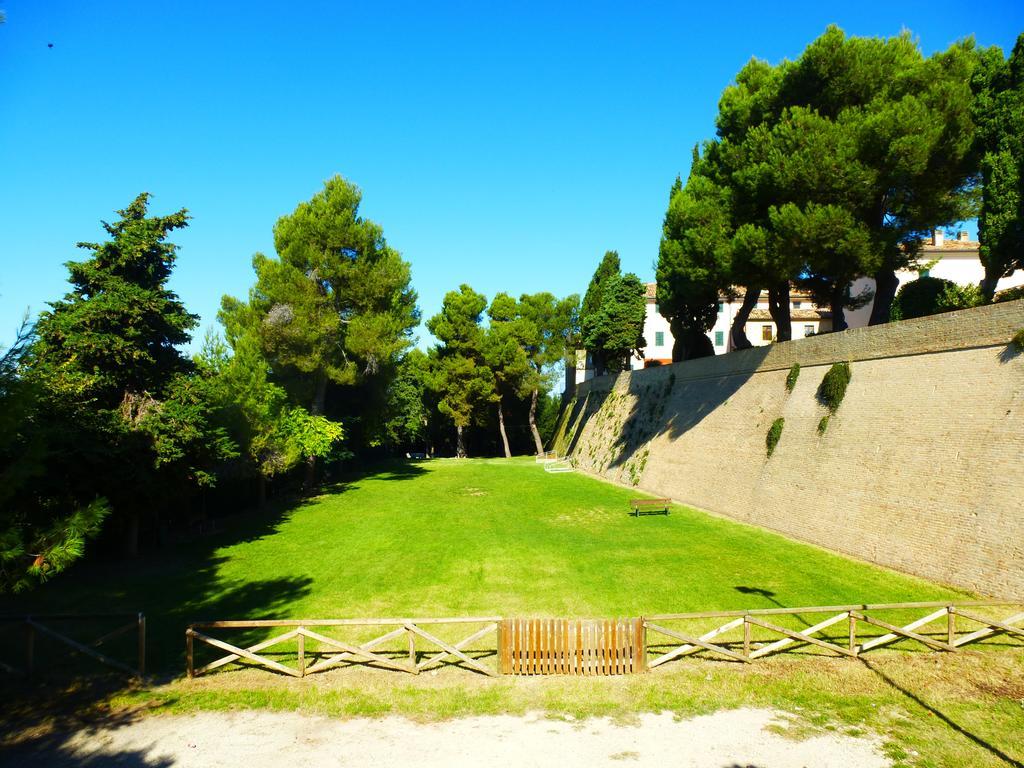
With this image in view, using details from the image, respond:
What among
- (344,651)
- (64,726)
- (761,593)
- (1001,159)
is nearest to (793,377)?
(1001,159)

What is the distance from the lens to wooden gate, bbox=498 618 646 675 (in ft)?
32.9

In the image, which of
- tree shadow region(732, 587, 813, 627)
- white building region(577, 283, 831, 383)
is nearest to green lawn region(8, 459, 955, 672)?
tree shadow region(732, 587, 813, 627)

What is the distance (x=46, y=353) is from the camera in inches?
669

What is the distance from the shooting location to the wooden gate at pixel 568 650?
10.0 metres

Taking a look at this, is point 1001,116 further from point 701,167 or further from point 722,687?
point 722,687

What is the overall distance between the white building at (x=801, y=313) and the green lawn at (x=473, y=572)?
14.6m

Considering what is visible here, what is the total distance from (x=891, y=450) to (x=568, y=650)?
1184 centimetres

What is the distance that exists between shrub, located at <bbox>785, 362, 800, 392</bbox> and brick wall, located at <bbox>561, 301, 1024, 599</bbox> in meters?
0.24

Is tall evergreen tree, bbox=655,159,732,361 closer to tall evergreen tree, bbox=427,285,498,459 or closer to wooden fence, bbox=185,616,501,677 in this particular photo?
wooden fence, bbox=185,616,501,677

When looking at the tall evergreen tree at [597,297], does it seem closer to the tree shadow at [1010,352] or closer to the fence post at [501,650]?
the tree shadow at [1010,352]

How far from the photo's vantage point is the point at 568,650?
1002 centimetres

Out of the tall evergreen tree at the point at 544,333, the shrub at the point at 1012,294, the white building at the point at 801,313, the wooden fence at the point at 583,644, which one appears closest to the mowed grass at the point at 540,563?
the wooden fence at the point at 583,644

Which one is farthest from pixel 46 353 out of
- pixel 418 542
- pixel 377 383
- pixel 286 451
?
pixel 377 383

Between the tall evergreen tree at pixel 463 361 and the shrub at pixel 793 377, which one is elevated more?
the tall evergreen tree at pixel 463 361
